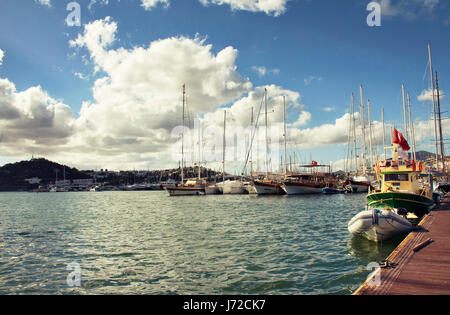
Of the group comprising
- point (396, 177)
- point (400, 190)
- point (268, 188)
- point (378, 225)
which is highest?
point (396, 177)

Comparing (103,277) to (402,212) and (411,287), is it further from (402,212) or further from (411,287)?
(402,212)

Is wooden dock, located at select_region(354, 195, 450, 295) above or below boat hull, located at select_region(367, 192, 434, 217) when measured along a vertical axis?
below

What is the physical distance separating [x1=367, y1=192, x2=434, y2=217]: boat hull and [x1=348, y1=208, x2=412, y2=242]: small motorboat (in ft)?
16.5

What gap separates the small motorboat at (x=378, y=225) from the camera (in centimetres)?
1516

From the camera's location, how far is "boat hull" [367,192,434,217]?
20.5 metres

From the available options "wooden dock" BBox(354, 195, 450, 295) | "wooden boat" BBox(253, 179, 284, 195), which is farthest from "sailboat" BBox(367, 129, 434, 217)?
"wooden boat" BBox(253, 179, 284, 195)

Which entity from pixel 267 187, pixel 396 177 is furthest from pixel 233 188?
pixel 396 177

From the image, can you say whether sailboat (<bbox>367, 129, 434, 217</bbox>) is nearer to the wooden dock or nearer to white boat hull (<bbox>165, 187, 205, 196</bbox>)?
the wooden dock

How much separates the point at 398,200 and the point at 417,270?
44.6 feet

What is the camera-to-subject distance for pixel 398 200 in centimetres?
2066

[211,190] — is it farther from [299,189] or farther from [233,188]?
[299,189]
